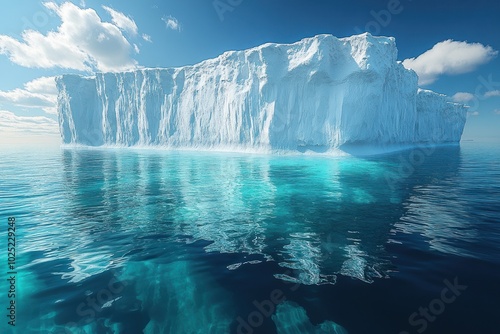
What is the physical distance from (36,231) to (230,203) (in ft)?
22.6

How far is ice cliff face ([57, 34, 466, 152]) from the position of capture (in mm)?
35969

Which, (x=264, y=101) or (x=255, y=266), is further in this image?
(x=264, y=101)

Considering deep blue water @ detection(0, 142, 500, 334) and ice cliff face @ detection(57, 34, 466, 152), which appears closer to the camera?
deep blue water @ detection(0, 142, 500, 334)

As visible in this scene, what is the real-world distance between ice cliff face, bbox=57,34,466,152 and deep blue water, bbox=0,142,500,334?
28.3m

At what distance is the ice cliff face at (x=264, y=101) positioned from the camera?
118 ft

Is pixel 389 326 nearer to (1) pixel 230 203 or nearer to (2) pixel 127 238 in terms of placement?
(2) pixel 127 238

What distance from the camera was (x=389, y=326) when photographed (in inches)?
149

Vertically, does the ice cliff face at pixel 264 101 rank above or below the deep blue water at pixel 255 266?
above

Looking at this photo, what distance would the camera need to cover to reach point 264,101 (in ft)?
134

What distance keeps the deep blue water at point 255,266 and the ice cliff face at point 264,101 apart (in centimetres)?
2828

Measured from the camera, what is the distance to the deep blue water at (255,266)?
13.1 feet

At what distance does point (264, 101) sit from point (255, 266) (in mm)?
37934

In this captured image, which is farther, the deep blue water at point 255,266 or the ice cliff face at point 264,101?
the ice cliff face at point 264,101

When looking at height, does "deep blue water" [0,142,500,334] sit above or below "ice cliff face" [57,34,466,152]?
below
